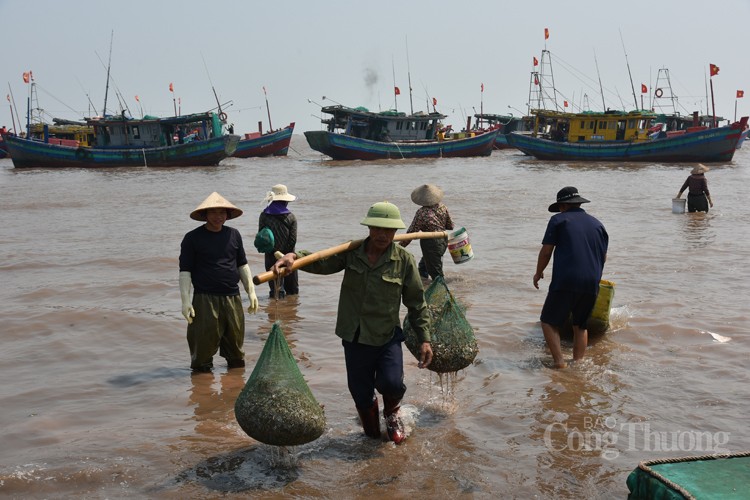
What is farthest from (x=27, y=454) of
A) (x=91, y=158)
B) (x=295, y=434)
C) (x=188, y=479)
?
(x=91, y=158)

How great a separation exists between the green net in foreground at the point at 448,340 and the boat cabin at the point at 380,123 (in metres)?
35.1

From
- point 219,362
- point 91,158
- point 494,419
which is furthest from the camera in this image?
point 91,158

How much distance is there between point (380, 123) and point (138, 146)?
12886 millimetres

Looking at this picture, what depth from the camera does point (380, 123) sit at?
1578 inches

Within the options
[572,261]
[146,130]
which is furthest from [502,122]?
[572,261]

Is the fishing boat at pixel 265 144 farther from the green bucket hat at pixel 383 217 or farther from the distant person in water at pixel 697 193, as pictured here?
the green bucket hat at pixel 383 217

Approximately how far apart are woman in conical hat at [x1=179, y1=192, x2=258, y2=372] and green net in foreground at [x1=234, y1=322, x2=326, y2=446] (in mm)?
1046

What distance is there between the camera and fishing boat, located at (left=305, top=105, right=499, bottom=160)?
38750 mm

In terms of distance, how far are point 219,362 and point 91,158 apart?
33831 mm

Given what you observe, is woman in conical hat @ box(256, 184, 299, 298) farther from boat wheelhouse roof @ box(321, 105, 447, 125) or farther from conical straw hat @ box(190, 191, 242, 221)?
boat wheelhouse roof @ box(321, 105, 447, 125)

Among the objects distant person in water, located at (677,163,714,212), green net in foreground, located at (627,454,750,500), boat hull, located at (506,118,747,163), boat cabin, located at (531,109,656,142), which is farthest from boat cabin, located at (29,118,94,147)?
green net in foreground, located at (627,454,750,500)

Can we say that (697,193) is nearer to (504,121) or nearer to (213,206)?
(213,206)

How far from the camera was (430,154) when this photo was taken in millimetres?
40344

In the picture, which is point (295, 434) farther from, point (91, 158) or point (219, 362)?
point (91, 158)
